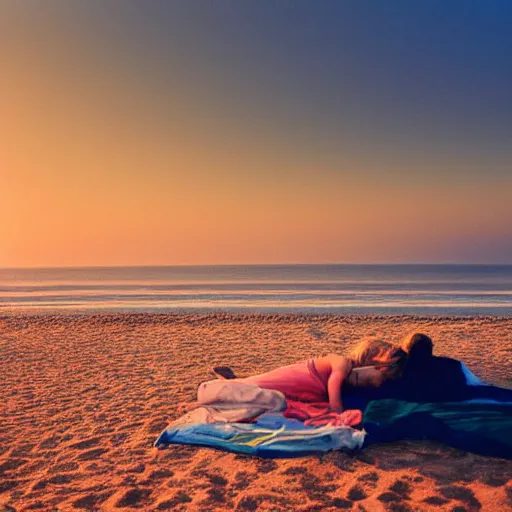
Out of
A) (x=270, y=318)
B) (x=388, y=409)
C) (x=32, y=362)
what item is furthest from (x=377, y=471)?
(x=270, y=318)

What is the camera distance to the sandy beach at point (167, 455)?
3.79m

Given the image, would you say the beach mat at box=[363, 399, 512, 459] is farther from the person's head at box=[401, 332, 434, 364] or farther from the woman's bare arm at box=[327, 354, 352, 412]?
the person's head at box=[401, 332, 434, 364]

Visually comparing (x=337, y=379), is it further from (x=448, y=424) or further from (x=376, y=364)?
(x=448, y=424)

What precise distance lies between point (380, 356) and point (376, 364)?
0.10 m

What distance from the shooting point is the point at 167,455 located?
4617 mm

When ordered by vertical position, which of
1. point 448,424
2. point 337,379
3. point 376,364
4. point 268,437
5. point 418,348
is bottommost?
point 268,437

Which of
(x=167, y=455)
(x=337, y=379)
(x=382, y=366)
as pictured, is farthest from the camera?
(x=382, y=366)

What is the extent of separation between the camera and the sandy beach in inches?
149

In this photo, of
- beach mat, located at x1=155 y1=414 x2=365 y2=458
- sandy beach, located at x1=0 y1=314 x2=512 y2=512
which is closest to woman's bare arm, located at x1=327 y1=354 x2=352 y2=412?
beach mat, located at x1=155 y1=414 x2=365 y2=458

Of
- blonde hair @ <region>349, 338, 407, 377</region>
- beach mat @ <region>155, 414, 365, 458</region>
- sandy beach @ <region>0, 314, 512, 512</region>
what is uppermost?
blonde hair @ <region>349, 338, 407, 377</region>

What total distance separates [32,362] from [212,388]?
509 centimetres

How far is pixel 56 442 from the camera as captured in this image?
16.8ft

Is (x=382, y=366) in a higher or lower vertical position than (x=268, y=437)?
higher

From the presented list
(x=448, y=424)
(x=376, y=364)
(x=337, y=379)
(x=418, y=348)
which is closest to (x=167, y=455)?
(x=337, y=379)
